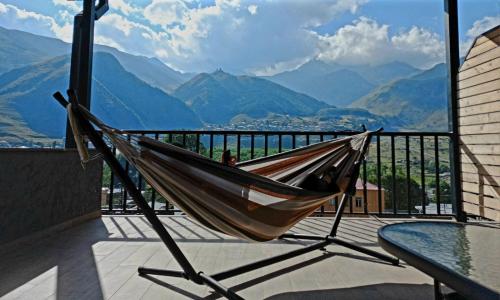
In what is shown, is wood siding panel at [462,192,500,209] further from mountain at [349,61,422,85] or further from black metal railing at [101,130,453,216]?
mountain at [349,61,422,85]

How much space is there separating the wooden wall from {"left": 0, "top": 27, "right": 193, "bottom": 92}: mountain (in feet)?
23.8

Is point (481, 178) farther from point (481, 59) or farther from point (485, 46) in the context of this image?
point (485, 46)

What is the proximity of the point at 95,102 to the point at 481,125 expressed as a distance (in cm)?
1900

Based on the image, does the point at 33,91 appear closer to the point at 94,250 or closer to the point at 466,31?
the point at 94,250

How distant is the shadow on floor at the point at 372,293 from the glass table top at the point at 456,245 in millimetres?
295

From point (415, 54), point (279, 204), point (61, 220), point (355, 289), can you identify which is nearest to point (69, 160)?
point (61, 220)

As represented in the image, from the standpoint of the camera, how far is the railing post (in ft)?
9.47

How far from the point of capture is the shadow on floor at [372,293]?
128cm

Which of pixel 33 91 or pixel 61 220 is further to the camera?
pixel 33 91

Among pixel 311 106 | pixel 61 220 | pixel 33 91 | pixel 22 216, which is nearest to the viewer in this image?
pixel 22 216

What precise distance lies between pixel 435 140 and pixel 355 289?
7.63 feet

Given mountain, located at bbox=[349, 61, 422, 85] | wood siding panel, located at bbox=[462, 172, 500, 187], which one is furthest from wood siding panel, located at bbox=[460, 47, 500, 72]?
mountain, located at bbox=[349, 61, 422, 85]

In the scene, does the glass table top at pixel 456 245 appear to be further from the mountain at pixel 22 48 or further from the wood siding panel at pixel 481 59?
the mountain at pixel 22 48

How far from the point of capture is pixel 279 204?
1314 millimetres
